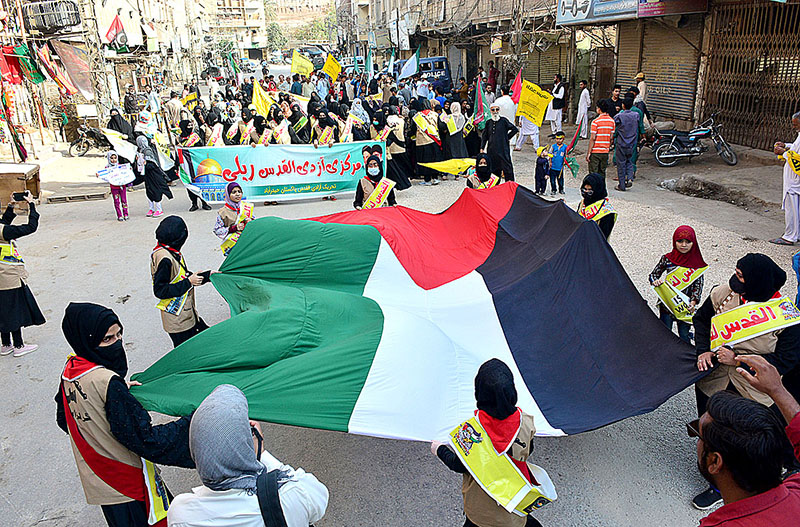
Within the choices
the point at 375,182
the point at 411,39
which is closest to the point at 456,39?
the point at 411,39

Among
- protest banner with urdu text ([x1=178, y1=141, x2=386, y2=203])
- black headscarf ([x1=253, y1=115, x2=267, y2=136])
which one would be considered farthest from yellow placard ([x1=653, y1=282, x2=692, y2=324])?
black headscarf ([x1=253, y1=115, x2=267, y2=136])

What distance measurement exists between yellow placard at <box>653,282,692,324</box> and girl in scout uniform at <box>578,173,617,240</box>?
941mm

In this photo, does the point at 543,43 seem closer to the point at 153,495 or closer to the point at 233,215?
the point at 233,215

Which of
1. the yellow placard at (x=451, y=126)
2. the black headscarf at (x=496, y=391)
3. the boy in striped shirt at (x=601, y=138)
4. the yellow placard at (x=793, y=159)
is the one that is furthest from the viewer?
the yellow placard at (x=451, y=126)

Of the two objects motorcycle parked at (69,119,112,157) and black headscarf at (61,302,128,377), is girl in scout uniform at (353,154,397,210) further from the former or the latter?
motorcycle parked at (69,119,112,157)

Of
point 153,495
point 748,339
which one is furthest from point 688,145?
point 153,495

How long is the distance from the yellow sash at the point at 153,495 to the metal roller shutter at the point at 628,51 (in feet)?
55.9

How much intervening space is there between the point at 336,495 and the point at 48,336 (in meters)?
4.30

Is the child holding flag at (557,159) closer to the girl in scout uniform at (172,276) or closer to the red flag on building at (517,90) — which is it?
the red flag on building at (517,90)

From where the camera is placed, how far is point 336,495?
12.7ft

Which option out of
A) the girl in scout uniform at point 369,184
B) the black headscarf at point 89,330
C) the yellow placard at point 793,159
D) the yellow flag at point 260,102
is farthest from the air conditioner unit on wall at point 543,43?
the black headscarf at point 89,330

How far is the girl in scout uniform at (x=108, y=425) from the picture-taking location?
2664mm

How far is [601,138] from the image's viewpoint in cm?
1041

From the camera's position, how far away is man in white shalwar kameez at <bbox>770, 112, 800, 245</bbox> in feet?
24.5
